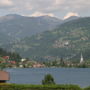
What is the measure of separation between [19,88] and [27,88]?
1.19 m

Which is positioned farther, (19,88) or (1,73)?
(1,73)

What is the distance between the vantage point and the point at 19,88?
160 ft

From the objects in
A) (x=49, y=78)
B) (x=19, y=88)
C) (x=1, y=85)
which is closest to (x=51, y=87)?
(x=19, y=88)

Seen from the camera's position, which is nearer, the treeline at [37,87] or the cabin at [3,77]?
the treeline at [37,87]

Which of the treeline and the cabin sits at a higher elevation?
the cabin

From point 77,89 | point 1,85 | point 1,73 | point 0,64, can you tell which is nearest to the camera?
point 77,89

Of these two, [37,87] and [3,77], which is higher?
[3,77]

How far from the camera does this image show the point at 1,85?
50156mm

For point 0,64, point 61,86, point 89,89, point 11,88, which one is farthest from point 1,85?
point 0,64

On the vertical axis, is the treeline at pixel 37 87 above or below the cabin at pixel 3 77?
below

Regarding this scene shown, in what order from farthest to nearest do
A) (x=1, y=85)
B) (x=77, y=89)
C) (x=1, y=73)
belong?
1. (x=1, y=73)
2. (x=1, y=85)
3. (x=77, y=89)

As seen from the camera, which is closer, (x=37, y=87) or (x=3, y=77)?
(x=37, y=87)

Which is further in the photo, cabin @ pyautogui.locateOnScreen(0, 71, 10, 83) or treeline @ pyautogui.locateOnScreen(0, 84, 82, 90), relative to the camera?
cabin @ pyautogui.locateOnScreen(0, 71, 10, 83)

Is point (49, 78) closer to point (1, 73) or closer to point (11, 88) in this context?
point (1, 73)
